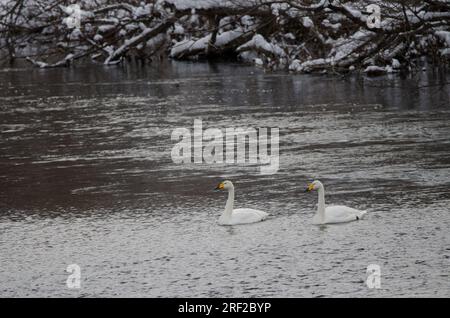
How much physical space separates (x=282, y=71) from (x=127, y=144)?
1584cm

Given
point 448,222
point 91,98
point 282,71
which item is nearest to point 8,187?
point 448,222

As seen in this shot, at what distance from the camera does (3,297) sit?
10.2 m

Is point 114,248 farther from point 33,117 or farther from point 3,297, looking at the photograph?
point 33,117

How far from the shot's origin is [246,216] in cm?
1275

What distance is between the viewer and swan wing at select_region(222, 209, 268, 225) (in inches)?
500

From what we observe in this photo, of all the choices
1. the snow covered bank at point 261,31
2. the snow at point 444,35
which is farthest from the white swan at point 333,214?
the snow at point 444,35

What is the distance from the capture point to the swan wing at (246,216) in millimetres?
12711

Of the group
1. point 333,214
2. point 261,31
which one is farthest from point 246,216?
point 261,31

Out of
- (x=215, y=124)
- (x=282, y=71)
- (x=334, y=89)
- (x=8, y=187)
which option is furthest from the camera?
(x=282, y=71)

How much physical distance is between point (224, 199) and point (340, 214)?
2313 millimetres

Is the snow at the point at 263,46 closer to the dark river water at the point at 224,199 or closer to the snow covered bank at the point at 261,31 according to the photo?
the snow covered bank at the point at 261,31

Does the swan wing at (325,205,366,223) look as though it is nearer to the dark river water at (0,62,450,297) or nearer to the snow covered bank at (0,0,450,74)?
the dark river water at (0,62,450,297)

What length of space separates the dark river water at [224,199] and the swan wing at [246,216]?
0.11 metres

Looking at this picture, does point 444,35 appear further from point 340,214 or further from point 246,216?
point 246,216
